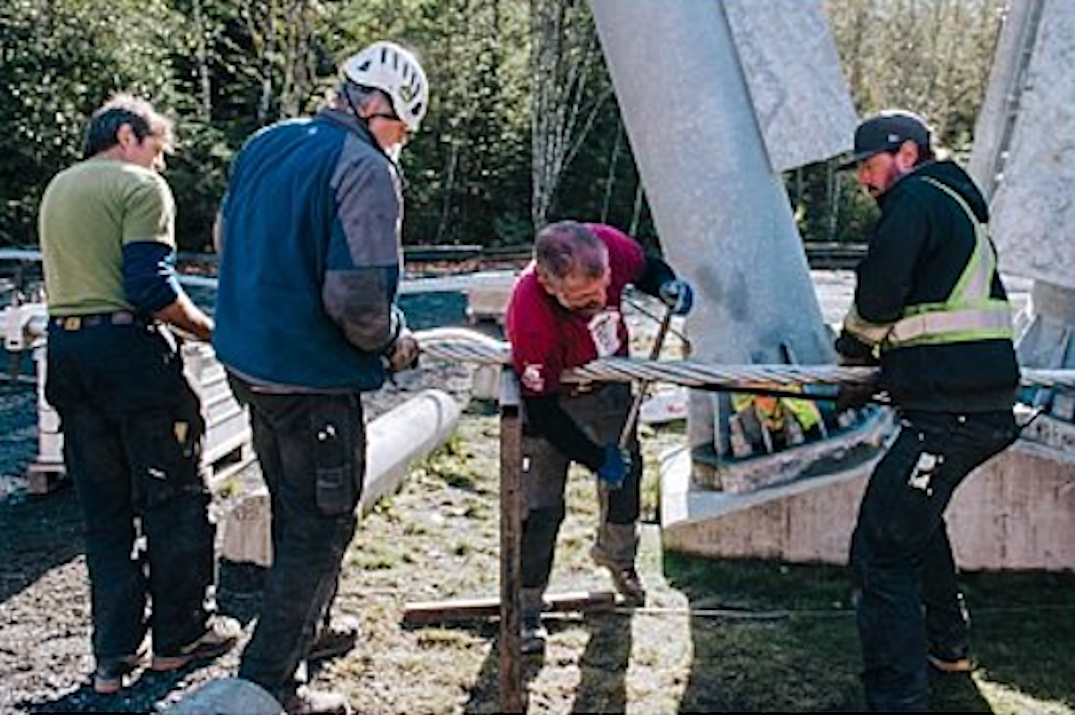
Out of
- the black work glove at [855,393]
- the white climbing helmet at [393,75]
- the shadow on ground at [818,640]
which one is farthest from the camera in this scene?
the shadow on ground at [818,640]

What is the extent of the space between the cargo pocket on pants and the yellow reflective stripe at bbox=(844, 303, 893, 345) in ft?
5.11

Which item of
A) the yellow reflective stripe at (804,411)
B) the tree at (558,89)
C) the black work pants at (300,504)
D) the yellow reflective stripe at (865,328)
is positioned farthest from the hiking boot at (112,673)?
the tree at (558,89)

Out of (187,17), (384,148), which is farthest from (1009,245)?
(187,17)

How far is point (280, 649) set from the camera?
4.23m

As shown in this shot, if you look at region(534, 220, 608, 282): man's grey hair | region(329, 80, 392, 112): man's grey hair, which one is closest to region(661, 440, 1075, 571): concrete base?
region(534, 220, 608, 282): man's grey hair

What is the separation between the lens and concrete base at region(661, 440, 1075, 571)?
5711 millimetres

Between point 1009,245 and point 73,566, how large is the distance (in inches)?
162

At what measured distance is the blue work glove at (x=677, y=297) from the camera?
4.93 meters

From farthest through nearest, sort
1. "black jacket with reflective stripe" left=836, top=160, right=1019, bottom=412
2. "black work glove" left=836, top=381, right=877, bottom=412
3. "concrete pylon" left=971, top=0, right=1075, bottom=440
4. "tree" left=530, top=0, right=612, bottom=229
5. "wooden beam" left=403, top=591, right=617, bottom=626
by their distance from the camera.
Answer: "tree" left=530, top=0, right=612, bottom=229 < "concrete pylon" left=971, top=0, right=1075, bottom=440 < "wooden beam" left=403, top=591, right=617, bottom=626 < "black work glove" left=836, top=381, right=877, bottom=412 < "black jacket with reflective stripe" left=836, top=160, right=1019, bottom=412

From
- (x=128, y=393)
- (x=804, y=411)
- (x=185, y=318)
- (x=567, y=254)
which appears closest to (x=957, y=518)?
(x=804, y=411)

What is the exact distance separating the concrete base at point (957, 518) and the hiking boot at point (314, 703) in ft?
6.26

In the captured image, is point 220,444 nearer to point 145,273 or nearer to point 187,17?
point 145,273

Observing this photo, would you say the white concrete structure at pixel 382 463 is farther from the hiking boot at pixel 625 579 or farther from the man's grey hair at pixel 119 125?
the man's grey hair at pixel 119 125

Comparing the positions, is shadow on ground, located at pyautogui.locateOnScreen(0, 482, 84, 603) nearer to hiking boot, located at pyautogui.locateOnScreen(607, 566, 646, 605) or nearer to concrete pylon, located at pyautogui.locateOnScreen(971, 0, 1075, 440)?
hiking boot, located at pyautogui.locateOnScreen(607, 566, 646, 605)
